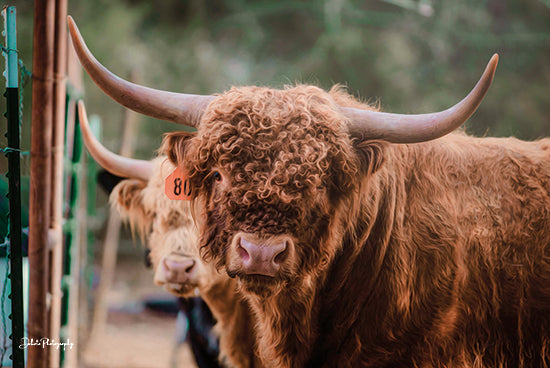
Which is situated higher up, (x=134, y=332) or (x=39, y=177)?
(x=39, y=177)

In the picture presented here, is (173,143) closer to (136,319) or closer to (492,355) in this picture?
(492,355)

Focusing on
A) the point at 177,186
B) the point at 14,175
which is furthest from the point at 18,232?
the point at 177,186

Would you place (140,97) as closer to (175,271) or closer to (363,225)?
(363,225)

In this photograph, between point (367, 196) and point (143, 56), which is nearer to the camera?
point (367, 196)

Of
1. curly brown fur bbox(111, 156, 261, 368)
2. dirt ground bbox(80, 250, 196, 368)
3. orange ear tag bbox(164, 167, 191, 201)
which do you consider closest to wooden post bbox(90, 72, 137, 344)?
dirt ground bbox(80, 250, 196, 368)

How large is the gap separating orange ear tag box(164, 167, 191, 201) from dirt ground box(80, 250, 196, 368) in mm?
3141

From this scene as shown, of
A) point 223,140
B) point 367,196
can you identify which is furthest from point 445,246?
point 223,140

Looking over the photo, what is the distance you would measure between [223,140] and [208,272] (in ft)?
4.87

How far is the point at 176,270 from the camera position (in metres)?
2.94

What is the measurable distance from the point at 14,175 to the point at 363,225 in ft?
4.88

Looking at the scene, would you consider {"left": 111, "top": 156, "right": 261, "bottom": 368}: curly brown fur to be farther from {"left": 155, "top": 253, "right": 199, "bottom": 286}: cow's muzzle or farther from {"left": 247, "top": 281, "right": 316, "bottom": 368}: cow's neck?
{"left": 247, "top": 281, "right": 316, "bottom": 368}: cow's neck

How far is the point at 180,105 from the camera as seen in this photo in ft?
6.46

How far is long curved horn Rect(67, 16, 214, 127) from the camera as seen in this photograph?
1.78m

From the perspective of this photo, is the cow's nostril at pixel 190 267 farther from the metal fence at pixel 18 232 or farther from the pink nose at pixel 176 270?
the metal fence at pixel 18 232
